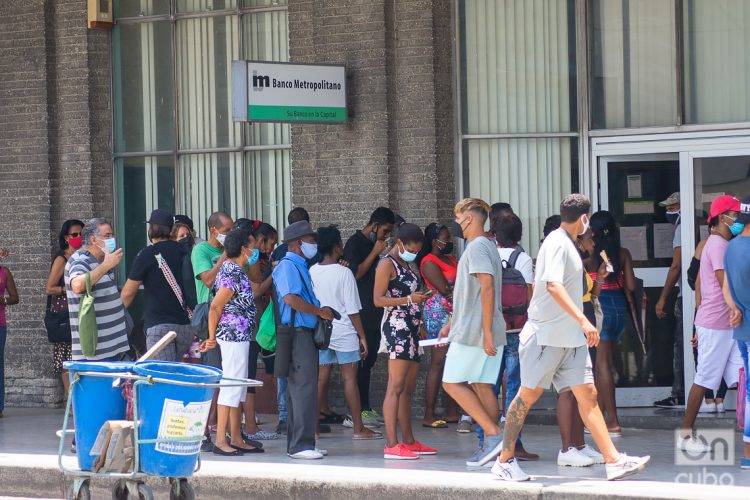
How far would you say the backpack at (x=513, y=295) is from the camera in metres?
9.55

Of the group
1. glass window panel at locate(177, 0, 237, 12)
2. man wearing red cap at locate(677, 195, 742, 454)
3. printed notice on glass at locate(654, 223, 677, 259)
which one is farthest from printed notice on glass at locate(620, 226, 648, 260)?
glass window panel at locate(177, 0, 237, 12)

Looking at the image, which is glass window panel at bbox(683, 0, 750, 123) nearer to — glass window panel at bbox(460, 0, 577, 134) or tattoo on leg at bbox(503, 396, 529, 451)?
glass window panel at bbox(460, 0, 577, 134)

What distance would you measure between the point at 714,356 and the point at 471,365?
2.03 metres

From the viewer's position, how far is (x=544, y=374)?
27.7 ft

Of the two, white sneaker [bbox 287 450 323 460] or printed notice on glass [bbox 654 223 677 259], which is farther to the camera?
printed notice on glass [bbox 654 223 677 259]

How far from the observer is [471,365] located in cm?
912

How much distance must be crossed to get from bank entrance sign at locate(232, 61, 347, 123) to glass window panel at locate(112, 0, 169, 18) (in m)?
2.65

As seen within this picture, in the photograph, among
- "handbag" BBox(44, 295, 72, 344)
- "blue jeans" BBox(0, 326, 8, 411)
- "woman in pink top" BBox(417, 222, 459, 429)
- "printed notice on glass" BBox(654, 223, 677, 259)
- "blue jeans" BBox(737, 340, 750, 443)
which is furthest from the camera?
"blue jeans" BBox(0, 326, 8, 411)

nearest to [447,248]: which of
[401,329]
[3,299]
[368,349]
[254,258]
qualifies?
[401,329]

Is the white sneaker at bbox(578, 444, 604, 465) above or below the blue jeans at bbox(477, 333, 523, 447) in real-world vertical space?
below

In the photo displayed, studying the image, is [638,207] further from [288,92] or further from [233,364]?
[233,364]

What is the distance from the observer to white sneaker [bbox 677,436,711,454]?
9.70m

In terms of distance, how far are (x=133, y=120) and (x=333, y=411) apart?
13.6ft

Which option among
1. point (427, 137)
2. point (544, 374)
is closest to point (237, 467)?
point (544, 374)
